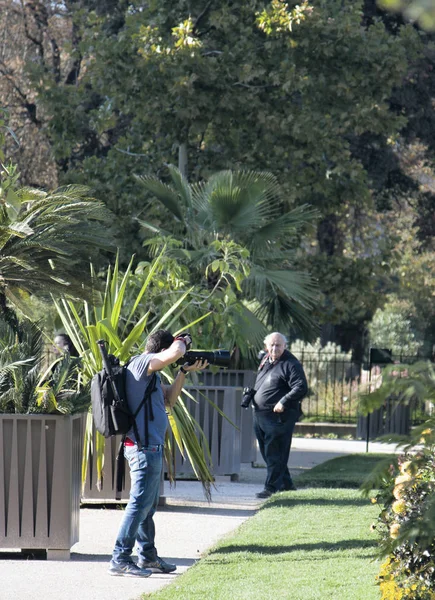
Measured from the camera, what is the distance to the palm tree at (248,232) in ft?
44.9

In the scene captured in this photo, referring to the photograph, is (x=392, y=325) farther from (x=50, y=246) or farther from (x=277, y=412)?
(x=50, y=246)

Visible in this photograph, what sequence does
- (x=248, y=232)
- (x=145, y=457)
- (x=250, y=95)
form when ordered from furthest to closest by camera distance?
(x=250, y=95), (x=248, y=232), (x=145, y=457)

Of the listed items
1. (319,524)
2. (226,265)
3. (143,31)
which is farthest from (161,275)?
(143,31)

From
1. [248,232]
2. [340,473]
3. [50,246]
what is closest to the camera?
[50,246]

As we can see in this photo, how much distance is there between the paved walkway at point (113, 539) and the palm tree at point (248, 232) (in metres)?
2.61

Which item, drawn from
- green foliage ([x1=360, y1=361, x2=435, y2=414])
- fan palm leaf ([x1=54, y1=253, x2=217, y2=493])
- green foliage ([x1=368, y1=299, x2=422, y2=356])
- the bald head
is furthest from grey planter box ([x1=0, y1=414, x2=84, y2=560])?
green foliage ([x1=368, y1=299, x2=422, y2=356])

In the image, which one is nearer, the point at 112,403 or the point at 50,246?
the point at 112,403

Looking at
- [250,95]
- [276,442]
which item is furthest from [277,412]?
[250,95]

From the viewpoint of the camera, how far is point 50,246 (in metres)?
8.41

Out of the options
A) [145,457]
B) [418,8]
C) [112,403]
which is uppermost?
[418,8]

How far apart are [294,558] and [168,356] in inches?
64.4

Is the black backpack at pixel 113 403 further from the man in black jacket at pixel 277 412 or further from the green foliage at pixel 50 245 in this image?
the man in black jacket at pixel 277 412

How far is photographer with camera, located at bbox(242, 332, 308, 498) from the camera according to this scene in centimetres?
1057

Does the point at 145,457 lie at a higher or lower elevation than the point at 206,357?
lower
